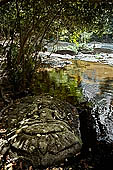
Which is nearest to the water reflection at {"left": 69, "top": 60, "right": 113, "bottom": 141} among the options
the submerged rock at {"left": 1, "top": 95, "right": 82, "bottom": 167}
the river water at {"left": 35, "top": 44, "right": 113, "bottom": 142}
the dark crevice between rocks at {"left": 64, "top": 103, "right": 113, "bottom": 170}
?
the river water at {"left": 35, "top": 44, "right": 113, "bottom": 142}

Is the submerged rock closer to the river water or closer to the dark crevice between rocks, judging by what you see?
the dark crevice between rocks

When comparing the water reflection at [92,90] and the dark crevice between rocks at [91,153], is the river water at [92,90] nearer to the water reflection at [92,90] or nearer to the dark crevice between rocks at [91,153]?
the water reflection at [92,90]

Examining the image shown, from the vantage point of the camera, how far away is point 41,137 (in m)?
4.44

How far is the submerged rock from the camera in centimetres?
423

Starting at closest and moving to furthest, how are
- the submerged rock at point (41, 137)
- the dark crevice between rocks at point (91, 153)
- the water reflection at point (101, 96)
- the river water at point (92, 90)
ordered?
the submerged rock at point (41, 137) < the dark crevice between rocks at point (91, 153) < the water reflection at point (101, 96) < the river water at point (92, 90)

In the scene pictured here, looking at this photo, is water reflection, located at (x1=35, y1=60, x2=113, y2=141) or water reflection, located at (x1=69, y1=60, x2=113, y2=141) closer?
water reflection, located at (x1=69, y1=60, x2=113, y2=141)

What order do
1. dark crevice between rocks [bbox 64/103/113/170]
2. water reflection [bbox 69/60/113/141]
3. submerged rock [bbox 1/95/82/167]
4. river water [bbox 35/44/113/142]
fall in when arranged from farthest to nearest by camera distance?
river water [bbox 35/44/113/142]
water reflection [bbox 69/60/113/141]
dark crevice between rocks [bbox 64/103/113/170]
submerged rock [bbox 1/95/82/167]

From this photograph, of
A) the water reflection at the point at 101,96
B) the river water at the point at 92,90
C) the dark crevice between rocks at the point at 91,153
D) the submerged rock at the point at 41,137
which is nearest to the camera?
the submerged rock at the point at 41,137

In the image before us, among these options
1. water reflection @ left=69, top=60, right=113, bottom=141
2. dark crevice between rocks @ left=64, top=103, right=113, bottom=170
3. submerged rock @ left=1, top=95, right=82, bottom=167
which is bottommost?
dark crevice between rocks @ left=64, top=103, right=113, bottom=170

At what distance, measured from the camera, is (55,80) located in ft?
41.1

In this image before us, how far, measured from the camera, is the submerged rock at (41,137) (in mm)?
4230

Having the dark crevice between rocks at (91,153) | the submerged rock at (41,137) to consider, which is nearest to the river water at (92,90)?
the dark crevice between rocks at (91,153)

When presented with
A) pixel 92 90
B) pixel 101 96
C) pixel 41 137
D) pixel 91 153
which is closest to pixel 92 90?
pixel 92 90

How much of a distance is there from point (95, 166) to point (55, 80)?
27.3 feet
